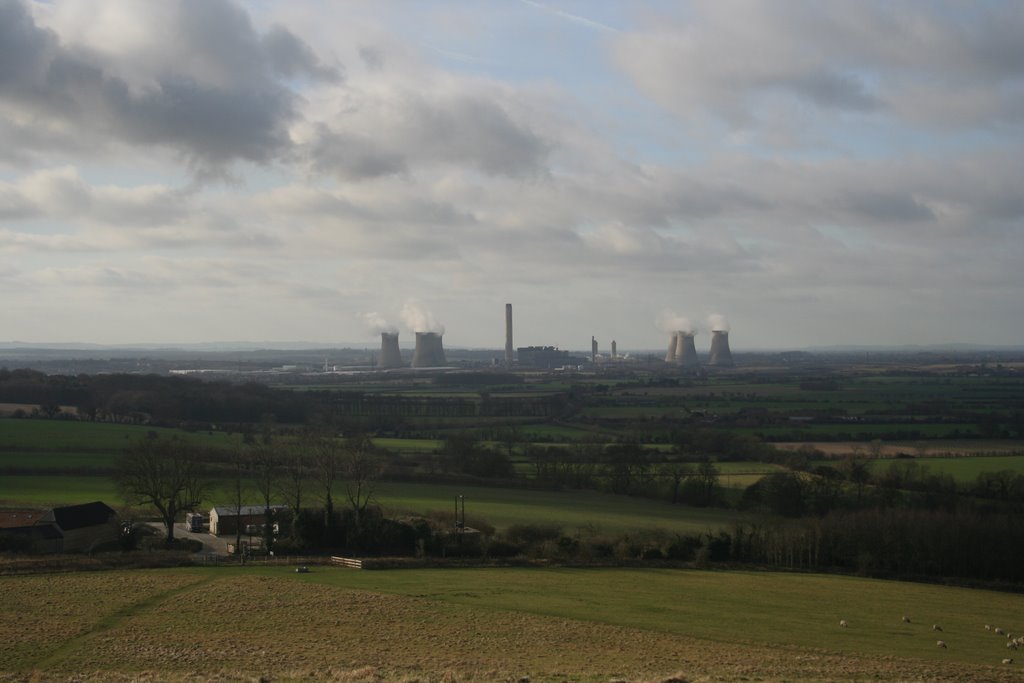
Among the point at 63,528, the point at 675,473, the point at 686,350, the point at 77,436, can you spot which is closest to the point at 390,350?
the point at 686,350

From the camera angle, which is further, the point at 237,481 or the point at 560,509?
the point at 560,509

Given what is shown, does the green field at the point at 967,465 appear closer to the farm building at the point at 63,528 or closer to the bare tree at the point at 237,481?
the bare tree at the point at 237,481

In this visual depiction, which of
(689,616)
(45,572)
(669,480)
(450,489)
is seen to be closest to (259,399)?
(450,489)

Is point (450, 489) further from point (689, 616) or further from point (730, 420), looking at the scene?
point (730, 420)

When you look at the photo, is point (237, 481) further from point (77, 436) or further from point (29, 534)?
Answer: point (77, 436)

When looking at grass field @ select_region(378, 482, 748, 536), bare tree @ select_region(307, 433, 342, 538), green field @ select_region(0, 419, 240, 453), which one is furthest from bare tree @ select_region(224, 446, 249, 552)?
grass field @ select_region(378, 482, 748, 536)
